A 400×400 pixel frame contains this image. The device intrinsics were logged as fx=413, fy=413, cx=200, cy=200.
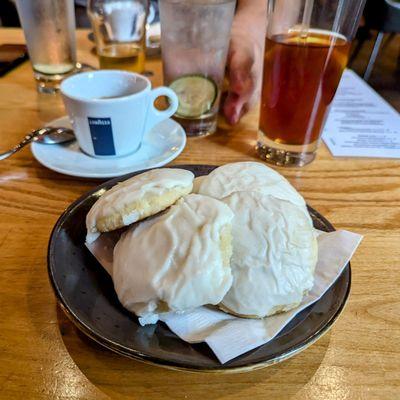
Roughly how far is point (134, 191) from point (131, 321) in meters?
0.14

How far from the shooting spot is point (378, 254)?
0.58 metres

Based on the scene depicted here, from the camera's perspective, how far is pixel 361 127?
3.08ft

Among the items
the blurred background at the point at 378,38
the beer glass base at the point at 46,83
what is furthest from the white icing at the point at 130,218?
the blurred background at the point at 378,38

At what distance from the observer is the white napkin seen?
382 millimetres

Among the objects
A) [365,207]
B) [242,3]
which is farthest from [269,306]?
[242,3]

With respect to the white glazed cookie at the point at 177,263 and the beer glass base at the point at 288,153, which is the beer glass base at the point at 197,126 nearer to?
the beer glass base at the point at 288,153

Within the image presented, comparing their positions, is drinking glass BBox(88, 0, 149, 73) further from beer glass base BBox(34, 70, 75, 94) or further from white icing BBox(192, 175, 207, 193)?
white icing BBox(192, 175, 207, 193)

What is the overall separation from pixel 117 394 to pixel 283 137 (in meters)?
0.56

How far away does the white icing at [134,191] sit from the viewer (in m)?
0.45

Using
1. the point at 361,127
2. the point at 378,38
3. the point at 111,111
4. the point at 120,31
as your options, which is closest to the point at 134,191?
the point at 111,111

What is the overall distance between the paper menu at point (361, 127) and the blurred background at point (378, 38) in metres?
0.86

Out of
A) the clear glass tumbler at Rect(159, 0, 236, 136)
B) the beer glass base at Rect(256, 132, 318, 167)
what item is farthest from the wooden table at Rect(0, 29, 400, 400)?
the clear glass tumbler at Rect(159, 0, 236, 136)

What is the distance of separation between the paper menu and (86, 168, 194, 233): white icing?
47cm

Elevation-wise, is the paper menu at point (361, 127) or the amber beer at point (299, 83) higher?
the amber beer at point (299, 83)
